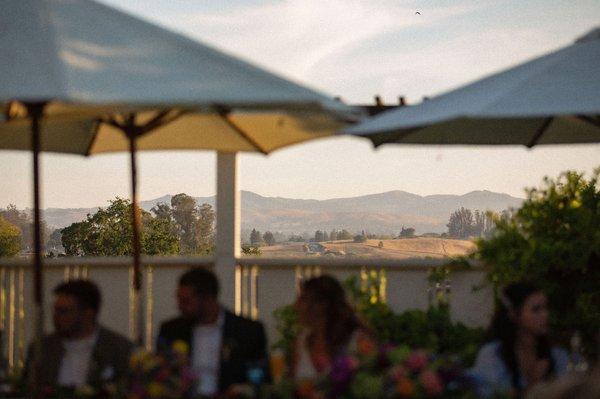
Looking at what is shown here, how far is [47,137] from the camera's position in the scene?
6.66 metres

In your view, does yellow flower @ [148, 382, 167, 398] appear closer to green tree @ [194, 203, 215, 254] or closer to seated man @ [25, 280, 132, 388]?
Result: seated man @ [25, 280, 132, 388]

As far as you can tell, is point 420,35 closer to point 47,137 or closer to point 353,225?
point 47,137

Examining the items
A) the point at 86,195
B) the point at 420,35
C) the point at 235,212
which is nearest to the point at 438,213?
the point at 86,195

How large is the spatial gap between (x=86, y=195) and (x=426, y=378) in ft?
366

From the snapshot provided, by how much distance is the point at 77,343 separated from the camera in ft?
15.4

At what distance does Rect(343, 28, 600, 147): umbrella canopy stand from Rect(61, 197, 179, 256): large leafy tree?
95.6 m

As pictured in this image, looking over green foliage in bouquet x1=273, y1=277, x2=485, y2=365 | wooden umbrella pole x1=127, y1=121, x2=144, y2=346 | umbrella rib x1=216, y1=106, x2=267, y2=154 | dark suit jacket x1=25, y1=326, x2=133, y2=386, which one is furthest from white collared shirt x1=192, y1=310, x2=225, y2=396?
green foliage in bouquet x1=273, y1=277, x2=485, y2=365

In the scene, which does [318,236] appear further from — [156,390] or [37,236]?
[156,390]

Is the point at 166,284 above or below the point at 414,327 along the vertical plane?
above

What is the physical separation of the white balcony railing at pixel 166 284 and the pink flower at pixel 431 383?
13.6ft

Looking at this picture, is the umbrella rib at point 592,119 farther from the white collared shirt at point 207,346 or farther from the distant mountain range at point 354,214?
the distant mountain range at point 354,214

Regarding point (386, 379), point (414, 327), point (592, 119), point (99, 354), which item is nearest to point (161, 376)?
point (386, 379)

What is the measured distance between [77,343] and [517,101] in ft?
7.63

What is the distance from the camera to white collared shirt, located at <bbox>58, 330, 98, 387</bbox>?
4.69 meters
